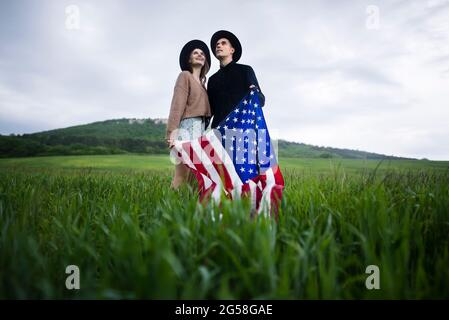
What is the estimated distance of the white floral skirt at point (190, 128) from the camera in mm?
4038

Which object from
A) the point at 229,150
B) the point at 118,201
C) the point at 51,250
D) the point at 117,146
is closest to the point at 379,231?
the point at 229,150

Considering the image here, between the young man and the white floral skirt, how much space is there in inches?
9.2

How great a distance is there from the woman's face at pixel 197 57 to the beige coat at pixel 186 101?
11.4 inches

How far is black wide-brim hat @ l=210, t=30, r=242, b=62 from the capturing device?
421 centimetres

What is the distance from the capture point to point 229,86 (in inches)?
156

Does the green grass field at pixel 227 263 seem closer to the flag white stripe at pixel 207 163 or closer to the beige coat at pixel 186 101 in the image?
the flag white stripe at pixel 207 163

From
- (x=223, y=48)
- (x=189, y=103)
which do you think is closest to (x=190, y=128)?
(x=189, y=103)

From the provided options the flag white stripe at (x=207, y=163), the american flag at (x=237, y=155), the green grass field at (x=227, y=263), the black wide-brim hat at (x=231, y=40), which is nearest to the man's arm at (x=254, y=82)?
the american flag at (x=237, y=155)

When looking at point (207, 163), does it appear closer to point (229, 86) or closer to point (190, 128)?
point (190, 128)

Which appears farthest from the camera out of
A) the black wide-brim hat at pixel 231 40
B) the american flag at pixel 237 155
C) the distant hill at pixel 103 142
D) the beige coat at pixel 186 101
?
the distant hill at pixel 103 142

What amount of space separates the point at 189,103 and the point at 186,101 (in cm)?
6

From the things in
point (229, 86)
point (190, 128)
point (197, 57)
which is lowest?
point (190, 128)

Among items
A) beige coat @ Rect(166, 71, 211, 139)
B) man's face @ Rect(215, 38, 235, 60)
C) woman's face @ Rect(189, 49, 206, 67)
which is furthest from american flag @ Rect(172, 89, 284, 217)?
woman's face @ Rect(189, 49, 206, 67)

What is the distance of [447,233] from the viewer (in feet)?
7.57
